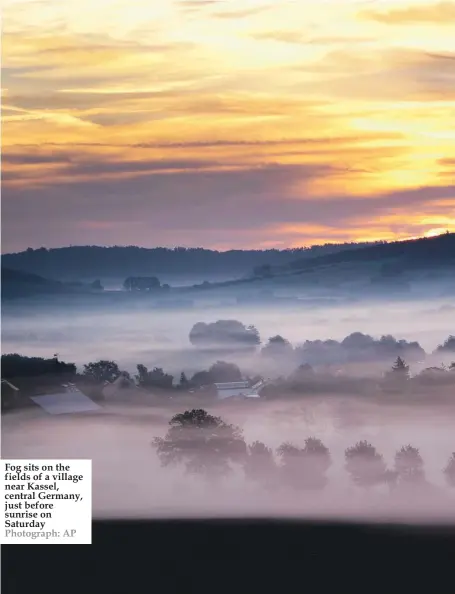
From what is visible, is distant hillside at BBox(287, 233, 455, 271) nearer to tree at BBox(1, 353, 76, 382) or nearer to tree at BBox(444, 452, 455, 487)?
tree at BBox(444, 452, 455, 487)

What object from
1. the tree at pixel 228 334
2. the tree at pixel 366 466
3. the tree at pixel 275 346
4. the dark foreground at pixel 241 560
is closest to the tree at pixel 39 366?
the tree at pixel 228 334

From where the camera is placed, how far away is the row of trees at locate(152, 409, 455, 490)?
137 inches

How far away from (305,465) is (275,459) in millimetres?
102

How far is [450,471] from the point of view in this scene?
11.4 ft

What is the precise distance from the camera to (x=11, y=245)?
11.5 ft

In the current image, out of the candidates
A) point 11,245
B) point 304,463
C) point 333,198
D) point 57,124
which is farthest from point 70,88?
point 304,463

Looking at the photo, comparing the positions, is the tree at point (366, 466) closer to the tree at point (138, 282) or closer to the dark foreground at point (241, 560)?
the dark foreground at point (241, 560)

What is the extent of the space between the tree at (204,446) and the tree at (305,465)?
0.46 feet

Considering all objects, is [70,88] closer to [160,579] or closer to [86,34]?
[86,34]

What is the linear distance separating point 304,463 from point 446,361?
58 cm

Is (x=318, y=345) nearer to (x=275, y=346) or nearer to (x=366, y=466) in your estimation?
(x=275, y=346)

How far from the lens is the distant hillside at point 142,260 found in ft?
11.5

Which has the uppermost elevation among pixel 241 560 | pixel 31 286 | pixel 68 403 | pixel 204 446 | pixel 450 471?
pixel 31 286

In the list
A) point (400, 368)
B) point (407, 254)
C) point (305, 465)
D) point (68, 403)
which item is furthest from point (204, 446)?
point (407, 254)
